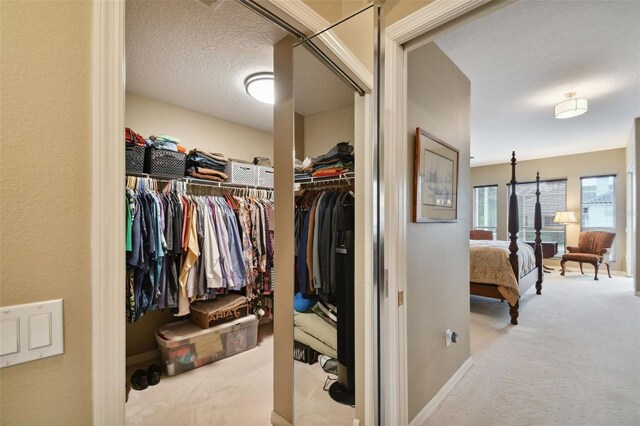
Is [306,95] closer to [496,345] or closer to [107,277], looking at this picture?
[107,277]

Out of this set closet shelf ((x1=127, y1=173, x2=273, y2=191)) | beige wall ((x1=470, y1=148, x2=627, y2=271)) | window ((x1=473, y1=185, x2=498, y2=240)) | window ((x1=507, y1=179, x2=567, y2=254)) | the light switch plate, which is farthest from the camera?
window ((x1=473, y1=185, x2=498, y2=240))

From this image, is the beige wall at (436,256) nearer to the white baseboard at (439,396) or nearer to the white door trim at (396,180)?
the white baseboard at (439,396)

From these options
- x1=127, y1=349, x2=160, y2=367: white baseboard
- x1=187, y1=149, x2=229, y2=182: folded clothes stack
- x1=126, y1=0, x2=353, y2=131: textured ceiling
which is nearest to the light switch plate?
x1=127, y1=349, x2=160, y2=367: white baseboard

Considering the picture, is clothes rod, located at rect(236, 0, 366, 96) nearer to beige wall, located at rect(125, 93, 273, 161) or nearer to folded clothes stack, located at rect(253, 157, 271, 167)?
beige wall, located at rect(125, 93, 273, 161)

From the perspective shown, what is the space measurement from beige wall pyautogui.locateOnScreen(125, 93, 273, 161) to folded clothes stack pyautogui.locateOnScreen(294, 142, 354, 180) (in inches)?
31.7

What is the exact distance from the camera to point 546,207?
674 centimetres

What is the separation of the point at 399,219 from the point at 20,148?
1267mm

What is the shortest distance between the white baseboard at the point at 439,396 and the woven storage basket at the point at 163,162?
2054 millimetres

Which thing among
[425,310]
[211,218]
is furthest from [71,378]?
[425,310]

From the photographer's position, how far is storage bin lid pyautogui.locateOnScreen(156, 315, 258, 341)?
54.5 inches

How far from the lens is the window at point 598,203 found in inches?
225

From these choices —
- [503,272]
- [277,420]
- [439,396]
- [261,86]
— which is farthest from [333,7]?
[503,272]

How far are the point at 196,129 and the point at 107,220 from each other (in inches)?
58.7

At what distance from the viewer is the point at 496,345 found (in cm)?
270
